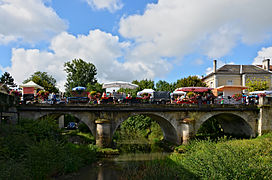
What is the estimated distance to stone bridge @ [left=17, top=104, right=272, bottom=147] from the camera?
14.8 metres

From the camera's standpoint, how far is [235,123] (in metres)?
21.1

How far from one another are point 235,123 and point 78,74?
1161 inches

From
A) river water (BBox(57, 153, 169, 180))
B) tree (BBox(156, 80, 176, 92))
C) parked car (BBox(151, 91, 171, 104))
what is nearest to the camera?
river water (BBox(57, 153, 169, 180))

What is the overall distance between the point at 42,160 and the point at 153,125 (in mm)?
17235

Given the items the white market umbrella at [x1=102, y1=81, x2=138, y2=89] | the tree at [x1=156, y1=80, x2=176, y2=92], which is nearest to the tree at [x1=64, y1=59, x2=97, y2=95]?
the tree at [x1=156, y1=80, x2=176, y2=92]

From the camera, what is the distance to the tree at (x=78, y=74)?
39.4 m

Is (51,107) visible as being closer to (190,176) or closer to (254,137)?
(190,176)

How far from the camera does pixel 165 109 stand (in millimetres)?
16578

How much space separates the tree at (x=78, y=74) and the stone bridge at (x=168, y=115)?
24.1m

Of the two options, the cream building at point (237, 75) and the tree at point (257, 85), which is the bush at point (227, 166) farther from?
the cream building at point (237, 75)

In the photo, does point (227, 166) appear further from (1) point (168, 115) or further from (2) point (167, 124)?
(2) point (167, 124)

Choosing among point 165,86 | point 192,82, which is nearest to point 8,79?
point 165,86

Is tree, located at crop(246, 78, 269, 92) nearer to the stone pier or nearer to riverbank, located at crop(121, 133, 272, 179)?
riverbank, located at crop(121, 133, 272, 179)

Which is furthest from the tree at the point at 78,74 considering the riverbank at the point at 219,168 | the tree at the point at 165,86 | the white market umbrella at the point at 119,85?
the riverbank at the point at 219,168
